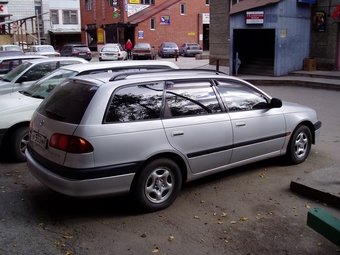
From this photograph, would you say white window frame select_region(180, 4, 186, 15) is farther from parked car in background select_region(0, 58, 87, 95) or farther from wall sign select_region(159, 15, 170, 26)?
parked car in background select_region(0, 58, 87, 95)

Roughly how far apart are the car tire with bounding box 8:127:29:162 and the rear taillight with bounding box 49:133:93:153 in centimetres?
261

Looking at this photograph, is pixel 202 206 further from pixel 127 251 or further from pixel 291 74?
pixel 291 74

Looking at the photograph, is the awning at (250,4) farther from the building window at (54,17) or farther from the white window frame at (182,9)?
the building window at (54,17)

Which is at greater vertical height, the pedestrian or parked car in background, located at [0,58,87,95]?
the pedestrian

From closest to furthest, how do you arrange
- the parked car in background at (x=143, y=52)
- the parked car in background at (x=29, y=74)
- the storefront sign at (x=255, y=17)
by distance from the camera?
the parked car in background at (x=29, y=74) < the storefront sign at (x=255, y=17) < the parked car in background at (x=143, y=52)

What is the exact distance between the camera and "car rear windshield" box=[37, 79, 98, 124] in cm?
462

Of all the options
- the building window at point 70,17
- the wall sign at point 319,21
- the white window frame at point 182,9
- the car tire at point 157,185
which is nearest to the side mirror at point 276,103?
the car tire at point 157,185

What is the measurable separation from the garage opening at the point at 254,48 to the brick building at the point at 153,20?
26971mm

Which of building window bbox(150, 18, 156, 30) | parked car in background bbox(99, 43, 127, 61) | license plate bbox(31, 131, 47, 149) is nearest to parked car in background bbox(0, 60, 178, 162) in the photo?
license plate bbox(31, 131, 47, 149)

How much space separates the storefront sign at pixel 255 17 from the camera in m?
18.1

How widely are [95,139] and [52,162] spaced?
25.7 inches

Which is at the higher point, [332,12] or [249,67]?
[332,12]

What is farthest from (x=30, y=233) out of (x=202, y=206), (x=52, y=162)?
(x=202, y=206)

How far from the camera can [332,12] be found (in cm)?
1825
